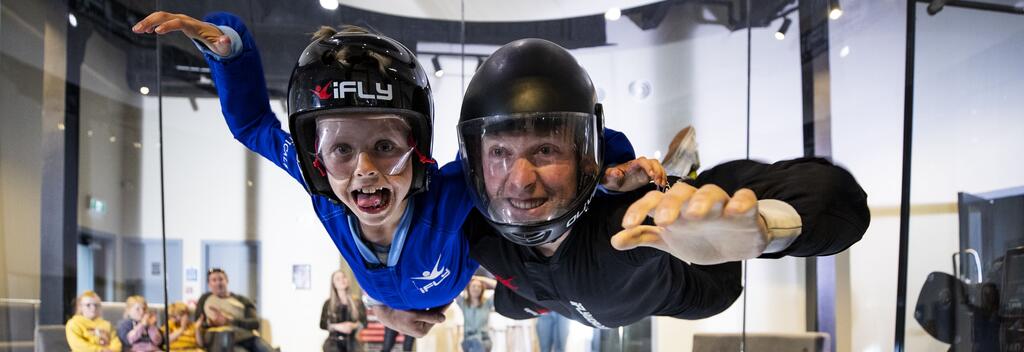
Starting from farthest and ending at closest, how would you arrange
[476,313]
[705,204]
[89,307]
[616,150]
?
[476,313] → [89,307] → [616,150] → [705,204]

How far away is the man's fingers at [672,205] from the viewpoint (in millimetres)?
993

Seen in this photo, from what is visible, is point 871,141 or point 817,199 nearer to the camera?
point 817,199

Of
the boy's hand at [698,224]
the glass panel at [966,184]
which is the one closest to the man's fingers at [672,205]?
the boy's hand at [698,224]

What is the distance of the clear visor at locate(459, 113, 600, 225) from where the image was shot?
1803 millimetres

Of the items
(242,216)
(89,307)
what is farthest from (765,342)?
(89,307)

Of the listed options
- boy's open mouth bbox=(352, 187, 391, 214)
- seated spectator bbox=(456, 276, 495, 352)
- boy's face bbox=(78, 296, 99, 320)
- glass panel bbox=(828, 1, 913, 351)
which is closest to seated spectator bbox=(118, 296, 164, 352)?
boy's face bbox=(78, 296, 99, 320)

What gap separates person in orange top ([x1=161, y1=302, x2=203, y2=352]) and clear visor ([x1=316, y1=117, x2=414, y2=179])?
116 inches

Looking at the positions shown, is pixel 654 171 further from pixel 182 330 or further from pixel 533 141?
pixel 182 330

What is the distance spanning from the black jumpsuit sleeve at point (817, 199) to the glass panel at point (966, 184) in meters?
1.53

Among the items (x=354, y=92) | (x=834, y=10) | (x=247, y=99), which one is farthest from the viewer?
(x=834, y=10)

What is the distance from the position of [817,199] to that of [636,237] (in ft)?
2.06

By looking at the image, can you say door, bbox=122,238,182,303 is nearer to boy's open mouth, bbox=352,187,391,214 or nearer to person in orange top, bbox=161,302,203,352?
person in orange top, bbox=161,302,203,352

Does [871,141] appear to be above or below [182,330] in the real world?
above

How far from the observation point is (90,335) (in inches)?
157
